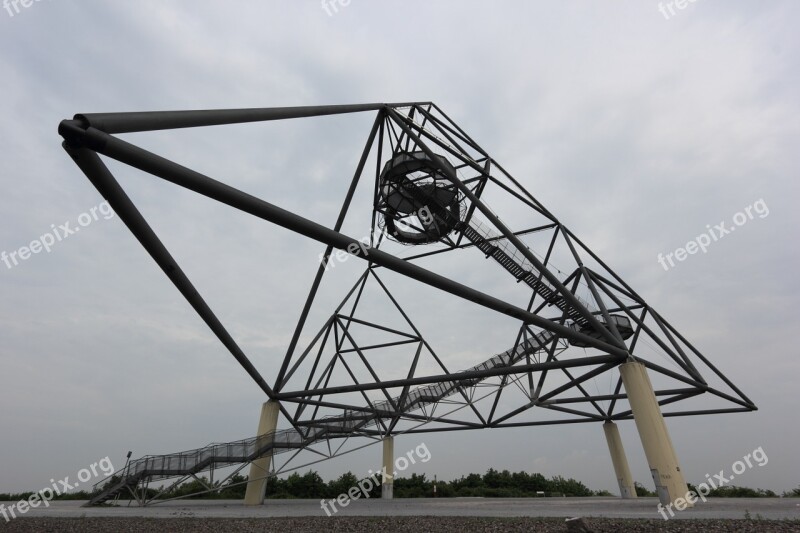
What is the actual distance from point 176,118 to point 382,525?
9826mm

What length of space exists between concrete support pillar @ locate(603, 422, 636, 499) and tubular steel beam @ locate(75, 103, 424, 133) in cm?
2453

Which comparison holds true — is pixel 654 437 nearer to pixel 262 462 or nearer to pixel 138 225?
pixel 138 225

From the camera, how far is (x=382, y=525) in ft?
31.7

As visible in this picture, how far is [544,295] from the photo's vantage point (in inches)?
781

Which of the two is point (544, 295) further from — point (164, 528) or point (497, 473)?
point (497, 473)

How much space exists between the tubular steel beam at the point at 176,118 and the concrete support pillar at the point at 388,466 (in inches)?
907

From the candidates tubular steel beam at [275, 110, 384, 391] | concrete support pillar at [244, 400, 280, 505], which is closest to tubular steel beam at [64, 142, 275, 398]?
tubular steel beam at [275, 110, 384, 391]

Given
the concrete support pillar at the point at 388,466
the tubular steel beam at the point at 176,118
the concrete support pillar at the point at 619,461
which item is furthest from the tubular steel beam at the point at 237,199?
the concrete support pillar at the point at 388,466

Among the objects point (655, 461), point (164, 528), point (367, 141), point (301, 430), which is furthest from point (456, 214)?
point (164, 528)

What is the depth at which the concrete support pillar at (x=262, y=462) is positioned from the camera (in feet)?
61.5

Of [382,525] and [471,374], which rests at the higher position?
[471,374]

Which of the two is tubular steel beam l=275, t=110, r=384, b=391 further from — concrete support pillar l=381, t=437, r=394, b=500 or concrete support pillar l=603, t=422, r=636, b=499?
concrete support pillar l=603, t=422, r=636, b=499

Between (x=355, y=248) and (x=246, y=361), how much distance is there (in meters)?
10.1

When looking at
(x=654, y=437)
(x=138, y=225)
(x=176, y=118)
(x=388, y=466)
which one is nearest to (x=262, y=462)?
(x=388, y=466)
